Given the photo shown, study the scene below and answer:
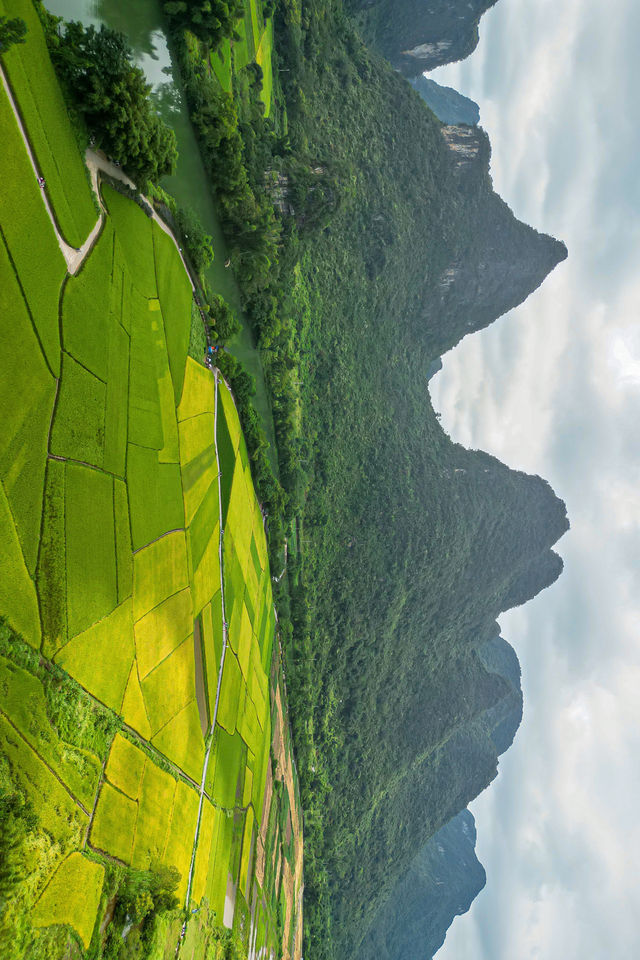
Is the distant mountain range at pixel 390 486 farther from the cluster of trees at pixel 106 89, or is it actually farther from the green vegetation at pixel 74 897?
the green vegetation at pixel 74 897

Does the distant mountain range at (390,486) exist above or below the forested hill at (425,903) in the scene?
above

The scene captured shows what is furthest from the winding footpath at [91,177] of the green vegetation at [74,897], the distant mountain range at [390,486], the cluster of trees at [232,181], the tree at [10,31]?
the distant mountain range at [390,486]

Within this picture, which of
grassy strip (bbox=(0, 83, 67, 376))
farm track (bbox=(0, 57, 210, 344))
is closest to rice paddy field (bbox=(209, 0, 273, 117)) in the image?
farm track (bbox=(0, 57, 210, 344))

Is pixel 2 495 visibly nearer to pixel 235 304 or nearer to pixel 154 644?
pixel 154 644

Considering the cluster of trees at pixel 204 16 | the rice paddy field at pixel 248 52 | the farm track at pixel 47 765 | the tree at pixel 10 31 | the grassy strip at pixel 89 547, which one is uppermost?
the rice paddy field at pixel 248 52

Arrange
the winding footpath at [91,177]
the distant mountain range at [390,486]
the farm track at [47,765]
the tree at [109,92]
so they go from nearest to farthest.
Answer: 1. the farm track at [47,765]
2. the winding footpath at [91,177]
3. the tree at [109,92]
4. the distant mountain range at [390,486]

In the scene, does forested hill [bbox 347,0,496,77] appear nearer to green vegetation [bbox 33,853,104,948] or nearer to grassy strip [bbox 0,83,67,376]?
grassy strip [bbox 0,83,67,376]
